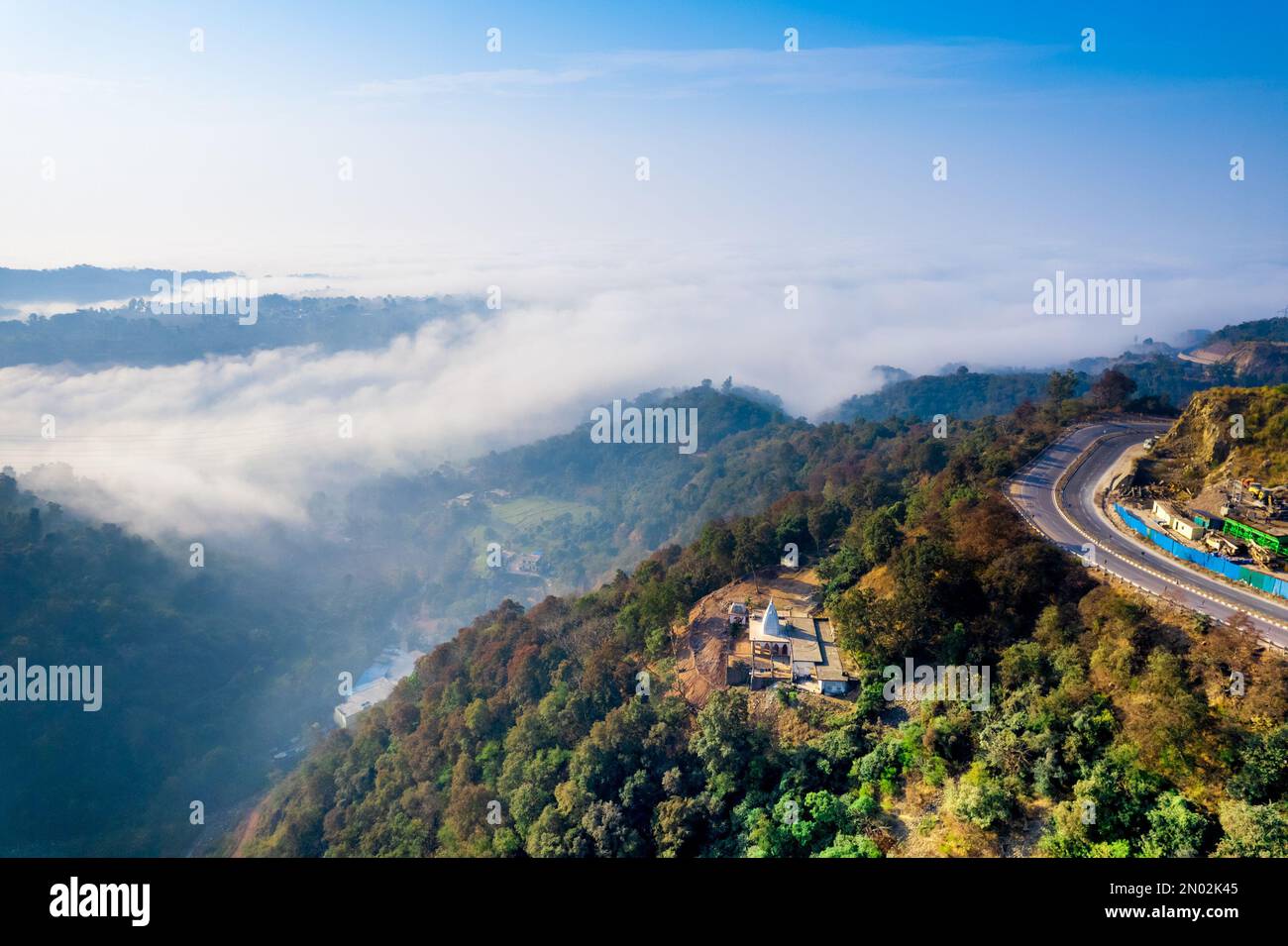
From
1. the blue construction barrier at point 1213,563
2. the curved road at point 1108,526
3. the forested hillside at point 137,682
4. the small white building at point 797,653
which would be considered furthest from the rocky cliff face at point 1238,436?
the forested hillside at point 137,682

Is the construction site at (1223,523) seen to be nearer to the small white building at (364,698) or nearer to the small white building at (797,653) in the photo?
the small white building at (797,653)

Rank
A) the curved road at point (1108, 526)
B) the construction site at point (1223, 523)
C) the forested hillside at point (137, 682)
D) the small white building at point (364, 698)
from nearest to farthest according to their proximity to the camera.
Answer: the curved road at point (1108, 526), the construction site at point (1223, 523), the forested hillside at point (137, 682), the small white building at point (364, 698)

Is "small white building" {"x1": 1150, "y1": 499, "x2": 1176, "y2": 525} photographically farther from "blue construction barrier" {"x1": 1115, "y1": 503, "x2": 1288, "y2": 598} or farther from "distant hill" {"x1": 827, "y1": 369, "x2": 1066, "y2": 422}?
"distant hill" {"x1": 827, "y1": 369, "x2": 1066, "y2": 422}

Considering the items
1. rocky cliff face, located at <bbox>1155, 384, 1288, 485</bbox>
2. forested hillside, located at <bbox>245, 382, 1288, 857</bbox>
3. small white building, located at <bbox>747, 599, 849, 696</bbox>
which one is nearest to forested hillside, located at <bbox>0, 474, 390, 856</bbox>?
forested hillside, located at <bbox>245, 382, 1288, 857</bbox>

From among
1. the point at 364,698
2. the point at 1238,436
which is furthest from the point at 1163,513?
the point at 364,698

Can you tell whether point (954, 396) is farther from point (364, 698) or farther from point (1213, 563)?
point (364, 698)

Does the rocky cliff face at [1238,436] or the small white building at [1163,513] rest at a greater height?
the rocky cliff face at [1238,436]
